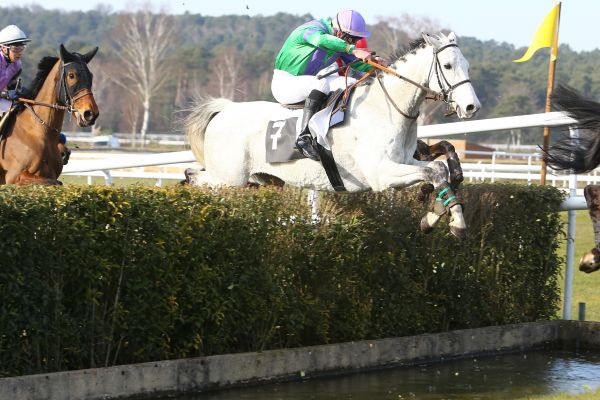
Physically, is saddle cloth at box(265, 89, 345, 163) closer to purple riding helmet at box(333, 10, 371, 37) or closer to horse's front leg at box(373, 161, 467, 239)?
purple riding helmet at box(333, 10, 371, 37)

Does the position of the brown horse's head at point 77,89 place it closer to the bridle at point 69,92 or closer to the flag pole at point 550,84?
the bridle at point 69,92

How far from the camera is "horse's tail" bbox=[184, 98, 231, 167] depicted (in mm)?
8867

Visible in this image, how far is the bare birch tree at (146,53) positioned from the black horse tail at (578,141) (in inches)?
2335

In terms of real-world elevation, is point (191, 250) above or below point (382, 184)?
below

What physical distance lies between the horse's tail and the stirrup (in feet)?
3.93

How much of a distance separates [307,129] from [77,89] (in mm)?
2228

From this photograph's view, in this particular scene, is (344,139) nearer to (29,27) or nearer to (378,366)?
(378,366)

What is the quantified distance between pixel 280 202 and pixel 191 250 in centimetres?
77

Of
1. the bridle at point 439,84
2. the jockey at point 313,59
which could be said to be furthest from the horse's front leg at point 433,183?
the jockey at point 313,59

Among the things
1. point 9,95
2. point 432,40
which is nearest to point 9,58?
point 9,95

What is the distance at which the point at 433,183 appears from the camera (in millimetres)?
7164

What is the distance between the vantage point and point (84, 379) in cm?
553

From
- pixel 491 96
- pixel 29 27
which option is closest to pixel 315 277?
pixel 491 96

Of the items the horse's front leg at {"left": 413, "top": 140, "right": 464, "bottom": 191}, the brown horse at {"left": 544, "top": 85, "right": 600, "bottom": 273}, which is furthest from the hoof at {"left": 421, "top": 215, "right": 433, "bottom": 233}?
the brown horse at {"left": 544, "top": 85, "right": 600, "bottom": 273}
